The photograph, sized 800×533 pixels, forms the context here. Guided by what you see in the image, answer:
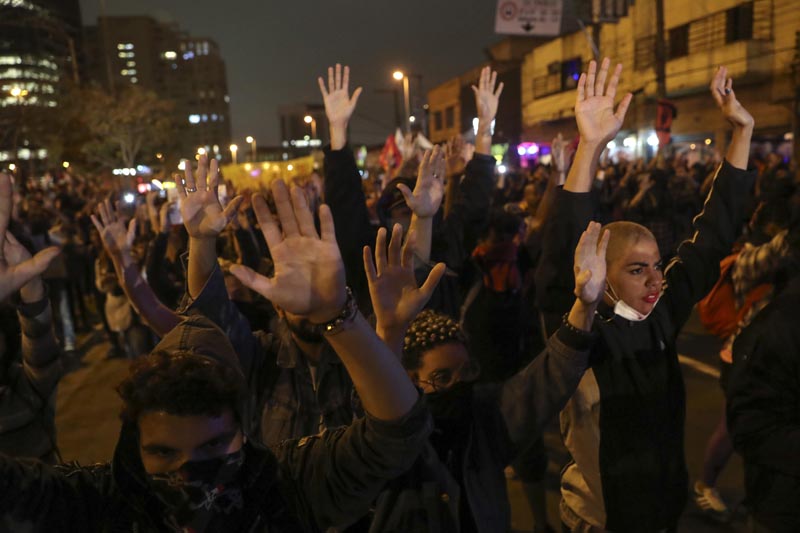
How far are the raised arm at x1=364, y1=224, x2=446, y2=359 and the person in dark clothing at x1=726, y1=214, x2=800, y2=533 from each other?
151cm

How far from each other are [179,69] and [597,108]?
584ft

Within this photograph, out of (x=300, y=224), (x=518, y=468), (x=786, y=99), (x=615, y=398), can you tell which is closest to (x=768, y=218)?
(x=518, y=468)

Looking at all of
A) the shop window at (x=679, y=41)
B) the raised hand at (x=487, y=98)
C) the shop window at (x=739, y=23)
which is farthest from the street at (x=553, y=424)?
the shop window at (x=679, y=41)

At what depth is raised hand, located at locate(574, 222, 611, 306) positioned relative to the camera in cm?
205

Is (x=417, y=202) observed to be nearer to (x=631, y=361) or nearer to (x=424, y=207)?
(x=424, y=207)

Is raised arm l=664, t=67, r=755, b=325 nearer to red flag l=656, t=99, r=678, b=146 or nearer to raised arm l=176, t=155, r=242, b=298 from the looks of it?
raised arm l=176, t=155, r=242, b=298

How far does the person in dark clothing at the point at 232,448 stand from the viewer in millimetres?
1419

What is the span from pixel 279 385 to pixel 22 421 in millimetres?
1139

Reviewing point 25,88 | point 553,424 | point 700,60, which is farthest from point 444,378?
point 25,88

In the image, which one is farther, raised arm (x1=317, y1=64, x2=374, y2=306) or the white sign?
Answer: the white sign

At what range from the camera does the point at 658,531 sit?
2.56m

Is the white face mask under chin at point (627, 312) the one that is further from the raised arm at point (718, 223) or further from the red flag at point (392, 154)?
the red flag at point (392, 154)

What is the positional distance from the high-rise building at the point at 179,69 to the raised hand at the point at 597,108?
142 meters

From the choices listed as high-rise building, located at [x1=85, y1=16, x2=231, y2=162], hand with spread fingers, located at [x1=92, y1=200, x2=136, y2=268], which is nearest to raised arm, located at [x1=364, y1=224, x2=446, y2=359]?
hand with spread fingers, located at [x1=92, y1=200, x2=136, y2=268]
